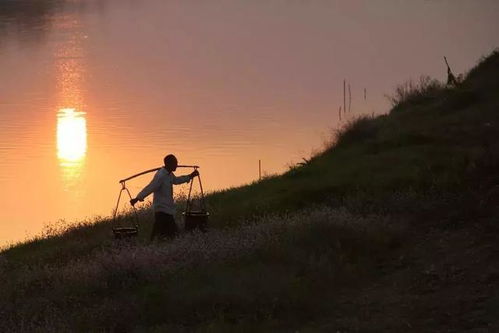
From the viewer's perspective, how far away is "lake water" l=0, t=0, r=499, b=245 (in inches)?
1459

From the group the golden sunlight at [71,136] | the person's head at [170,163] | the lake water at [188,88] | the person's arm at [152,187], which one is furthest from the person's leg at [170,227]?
the golden sunlight at [71,136]

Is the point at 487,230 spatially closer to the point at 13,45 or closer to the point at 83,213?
the point at 83,213

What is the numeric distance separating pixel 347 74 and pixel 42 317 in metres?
54.7

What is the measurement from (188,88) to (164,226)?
47799 mm

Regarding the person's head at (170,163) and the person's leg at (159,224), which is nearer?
the person's head at (170,163)

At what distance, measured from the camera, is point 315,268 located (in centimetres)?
1127

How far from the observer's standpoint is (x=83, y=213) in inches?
1252

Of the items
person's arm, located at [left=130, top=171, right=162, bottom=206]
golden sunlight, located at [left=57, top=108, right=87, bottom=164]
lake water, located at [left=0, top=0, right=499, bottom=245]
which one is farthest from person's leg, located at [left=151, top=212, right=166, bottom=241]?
golden sunlight, located at [left=57, top=108, right=87, bottom=164]

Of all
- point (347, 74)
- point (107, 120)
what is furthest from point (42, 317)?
point (347, 74)

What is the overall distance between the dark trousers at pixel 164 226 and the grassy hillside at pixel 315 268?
59 cm

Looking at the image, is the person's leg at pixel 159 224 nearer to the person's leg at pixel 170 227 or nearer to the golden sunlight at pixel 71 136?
the person's leg at pixel 170 227

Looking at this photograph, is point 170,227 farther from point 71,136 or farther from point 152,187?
point 71,136

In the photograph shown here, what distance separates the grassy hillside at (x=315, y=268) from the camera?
9.84 m

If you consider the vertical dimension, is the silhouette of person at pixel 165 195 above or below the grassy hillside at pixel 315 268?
above
